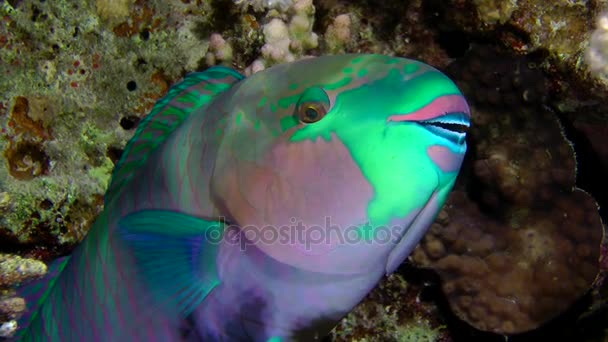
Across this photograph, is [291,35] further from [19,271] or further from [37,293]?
[19,271]

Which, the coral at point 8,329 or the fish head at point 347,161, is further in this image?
the coral at point 8,329

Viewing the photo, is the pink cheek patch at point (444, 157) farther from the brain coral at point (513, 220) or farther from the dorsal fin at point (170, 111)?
the brain coral at point (513, 220)

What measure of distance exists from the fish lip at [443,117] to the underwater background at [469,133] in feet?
5.30

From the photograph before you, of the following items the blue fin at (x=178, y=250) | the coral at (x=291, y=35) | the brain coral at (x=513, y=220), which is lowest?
the brain coral at (x=513, y=220)

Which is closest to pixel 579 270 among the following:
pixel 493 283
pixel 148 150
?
pixel 493 283

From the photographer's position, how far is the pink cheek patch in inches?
50.3

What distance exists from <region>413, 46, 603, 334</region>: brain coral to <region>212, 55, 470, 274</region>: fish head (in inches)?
58.8

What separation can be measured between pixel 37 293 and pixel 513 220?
285 centimetres

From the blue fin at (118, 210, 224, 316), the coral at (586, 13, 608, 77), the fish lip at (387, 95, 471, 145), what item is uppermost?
the fish lip at (387, 95, 471, 145)

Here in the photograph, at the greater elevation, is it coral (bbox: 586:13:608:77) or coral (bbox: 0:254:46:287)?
coral (bbox: 586:13:608:77)

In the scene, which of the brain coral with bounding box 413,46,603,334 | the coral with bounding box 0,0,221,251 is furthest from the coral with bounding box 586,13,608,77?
the coral with bounding box 0,0,221,251

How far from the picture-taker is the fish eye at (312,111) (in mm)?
1359

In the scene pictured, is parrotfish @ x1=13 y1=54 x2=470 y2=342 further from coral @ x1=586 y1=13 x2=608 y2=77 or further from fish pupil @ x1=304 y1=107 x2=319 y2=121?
coral @ x1=586 y1=13 x2=608 y2=77

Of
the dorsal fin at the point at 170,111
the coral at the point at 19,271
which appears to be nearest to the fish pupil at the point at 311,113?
the dorsal fin at the point at 170,111
